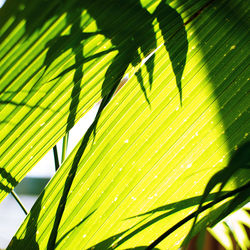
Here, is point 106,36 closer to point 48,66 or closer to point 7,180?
point 48,66

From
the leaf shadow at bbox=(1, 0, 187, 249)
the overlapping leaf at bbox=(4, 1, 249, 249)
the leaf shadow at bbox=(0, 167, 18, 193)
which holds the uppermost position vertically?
the leaf shadow at bbox=(1, 0, 187, 249)

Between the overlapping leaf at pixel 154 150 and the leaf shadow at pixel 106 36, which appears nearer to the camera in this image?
the leaf shadow at pixel 106 36

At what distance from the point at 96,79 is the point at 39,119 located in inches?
3.7

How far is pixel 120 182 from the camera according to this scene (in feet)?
1.49

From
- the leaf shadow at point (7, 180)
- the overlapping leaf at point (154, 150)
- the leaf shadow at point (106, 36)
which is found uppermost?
the leaf shadow at point (106, 36)

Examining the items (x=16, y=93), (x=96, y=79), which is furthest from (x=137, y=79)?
(x=16, y=93)

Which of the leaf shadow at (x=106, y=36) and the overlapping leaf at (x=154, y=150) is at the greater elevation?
the leaf shadow at (x=106, y=36)

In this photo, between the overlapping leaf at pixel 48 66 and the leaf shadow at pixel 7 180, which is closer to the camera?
the overlapping leaf at pixel 48 66

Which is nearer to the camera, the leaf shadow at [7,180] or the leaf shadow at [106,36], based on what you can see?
the leaf shadow at [106,36]

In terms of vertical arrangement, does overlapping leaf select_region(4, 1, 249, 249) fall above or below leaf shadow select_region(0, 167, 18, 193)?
below

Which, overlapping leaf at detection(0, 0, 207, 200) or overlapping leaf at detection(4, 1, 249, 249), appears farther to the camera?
overlapping leaf at detection(4, 1, 249, 249)

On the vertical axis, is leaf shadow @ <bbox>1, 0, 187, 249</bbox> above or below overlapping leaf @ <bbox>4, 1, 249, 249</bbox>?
above

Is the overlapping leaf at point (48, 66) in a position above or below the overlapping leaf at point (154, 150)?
above

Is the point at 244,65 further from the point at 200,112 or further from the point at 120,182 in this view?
the point at 120,182
